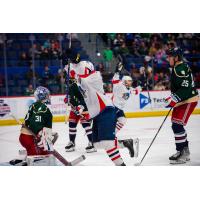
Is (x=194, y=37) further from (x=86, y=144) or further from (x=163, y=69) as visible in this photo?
(x=86, y=144)

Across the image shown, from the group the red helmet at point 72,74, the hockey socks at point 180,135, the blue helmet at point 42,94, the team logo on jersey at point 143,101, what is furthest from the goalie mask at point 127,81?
the blue helmet at point 42,94

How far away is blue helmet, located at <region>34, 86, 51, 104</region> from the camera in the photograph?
15.5ft

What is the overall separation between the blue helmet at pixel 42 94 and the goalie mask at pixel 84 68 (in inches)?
14.5

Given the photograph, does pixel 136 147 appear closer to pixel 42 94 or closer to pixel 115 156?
pixel 115 156

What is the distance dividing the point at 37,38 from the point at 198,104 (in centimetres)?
175

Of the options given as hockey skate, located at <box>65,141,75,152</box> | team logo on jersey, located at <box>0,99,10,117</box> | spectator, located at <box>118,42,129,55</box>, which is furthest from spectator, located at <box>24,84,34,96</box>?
spectator, located at <box>118,42,129,55</box>

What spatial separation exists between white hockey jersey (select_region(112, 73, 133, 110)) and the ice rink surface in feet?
0.96

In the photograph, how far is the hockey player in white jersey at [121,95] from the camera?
15.8 ft

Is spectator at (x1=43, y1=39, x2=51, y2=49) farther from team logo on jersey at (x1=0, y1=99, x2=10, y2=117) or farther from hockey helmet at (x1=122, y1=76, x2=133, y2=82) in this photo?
hockey helmet at (x1=122, y1=76, x2=133, y2=82)

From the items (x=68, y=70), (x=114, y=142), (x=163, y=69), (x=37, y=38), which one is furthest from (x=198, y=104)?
(x=37, y=38)

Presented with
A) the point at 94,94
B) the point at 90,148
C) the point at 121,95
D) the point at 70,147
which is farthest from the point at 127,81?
the point at 70,147

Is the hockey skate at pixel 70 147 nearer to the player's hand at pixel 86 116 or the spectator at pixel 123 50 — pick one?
the player's hand at pixel 86 116

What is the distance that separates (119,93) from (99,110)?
632 millimetres
